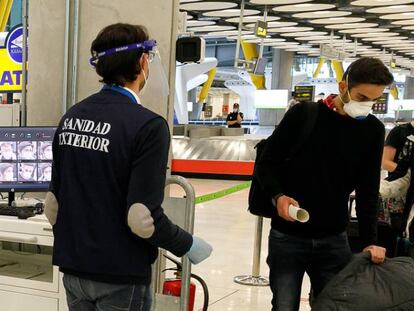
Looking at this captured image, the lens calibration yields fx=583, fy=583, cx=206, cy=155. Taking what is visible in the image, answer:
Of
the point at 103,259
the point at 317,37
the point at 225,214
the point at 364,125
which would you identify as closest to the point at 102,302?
the point at 103,259

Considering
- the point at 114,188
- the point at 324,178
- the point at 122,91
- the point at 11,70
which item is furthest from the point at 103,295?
the point at 11,70

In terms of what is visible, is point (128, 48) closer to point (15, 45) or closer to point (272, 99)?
point (15, 45)

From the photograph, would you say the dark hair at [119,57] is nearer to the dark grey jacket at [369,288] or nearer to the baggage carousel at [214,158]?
the dark grey jacket at [369,288]

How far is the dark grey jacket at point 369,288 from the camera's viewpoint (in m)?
2.18

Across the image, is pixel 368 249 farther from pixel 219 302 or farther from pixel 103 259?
pixel 219 302

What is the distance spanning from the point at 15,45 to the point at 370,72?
457cm

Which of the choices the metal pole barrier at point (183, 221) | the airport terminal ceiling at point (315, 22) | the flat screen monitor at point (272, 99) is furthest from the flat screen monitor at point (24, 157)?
the flat screen monitor at point (272, 99)

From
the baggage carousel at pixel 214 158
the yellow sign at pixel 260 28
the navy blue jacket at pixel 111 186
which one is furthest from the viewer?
the yellow sign at pixel 260 28

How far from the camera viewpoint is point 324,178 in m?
2.38

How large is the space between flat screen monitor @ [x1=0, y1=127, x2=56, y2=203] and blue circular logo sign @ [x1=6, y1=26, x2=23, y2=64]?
2321 millimetres

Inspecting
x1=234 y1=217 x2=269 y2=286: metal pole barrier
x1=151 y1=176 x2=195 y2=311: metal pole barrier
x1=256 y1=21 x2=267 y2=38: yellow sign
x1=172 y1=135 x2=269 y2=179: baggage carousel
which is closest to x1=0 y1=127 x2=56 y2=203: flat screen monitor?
x1=151 y1=176 x2=195 y2=311: metal pole barrier

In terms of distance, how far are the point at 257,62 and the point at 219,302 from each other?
1254 centimetres

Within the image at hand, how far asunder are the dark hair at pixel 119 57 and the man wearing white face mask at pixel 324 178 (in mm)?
792

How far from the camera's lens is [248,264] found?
235 inches
